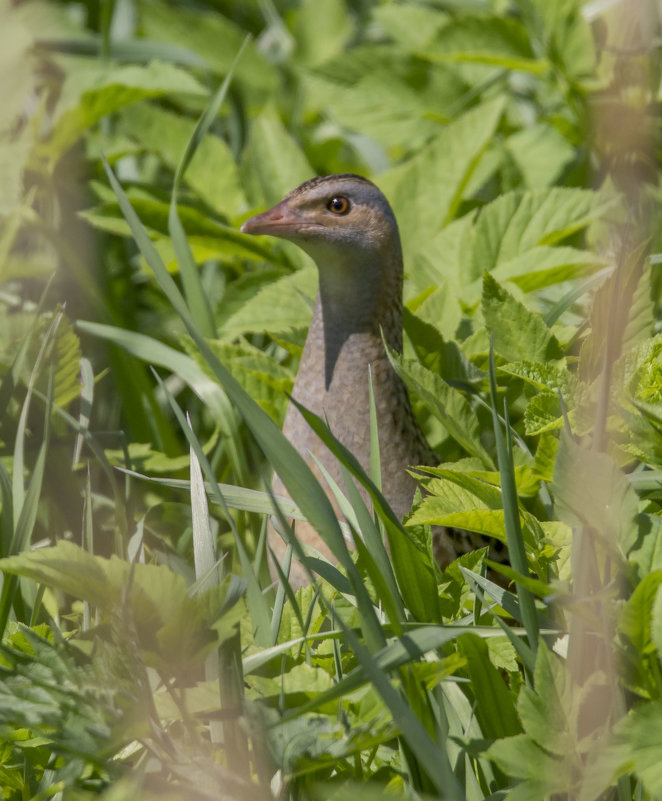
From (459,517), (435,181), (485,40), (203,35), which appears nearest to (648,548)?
(459,517)

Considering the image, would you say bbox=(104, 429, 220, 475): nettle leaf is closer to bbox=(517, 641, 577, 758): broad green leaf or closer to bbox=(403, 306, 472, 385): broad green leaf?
bbox=(403, 306, 472, 385): broad green leaf

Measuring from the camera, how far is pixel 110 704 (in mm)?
1359

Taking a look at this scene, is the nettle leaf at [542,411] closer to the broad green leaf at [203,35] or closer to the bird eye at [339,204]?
the bird eye at [339,204]

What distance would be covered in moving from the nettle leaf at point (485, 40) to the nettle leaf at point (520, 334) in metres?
1.35

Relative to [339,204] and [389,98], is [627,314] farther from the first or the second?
[389,98]

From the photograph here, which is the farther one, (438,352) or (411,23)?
(411,23)

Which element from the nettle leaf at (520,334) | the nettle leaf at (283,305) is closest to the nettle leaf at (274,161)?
the nettle leaf at (283,305)

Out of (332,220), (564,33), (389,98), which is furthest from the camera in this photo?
(389,98)

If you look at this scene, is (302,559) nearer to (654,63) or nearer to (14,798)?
(14,798)

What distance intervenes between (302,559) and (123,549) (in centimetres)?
66

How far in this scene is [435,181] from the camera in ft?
9.14

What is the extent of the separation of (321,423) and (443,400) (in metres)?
0.35

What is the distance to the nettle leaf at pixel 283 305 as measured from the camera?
251 centimetres

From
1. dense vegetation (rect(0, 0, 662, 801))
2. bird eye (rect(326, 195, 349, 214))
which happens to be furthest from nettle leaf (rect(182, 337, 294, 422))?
bird eye (rect(326, 195, 349, 214))
